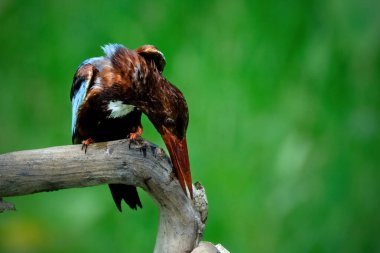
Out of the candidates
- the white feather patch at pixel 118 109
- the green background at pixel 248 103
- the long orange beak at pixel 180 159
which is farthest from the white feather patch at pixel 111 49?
the green background at pixel 248 103

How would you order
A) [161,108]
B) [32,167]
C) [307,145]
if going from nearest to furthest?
[32,167] < [161,108] < [307,145]

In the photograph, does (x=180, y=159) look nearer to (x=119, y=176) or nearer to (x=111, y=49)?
(x=119, y=176)

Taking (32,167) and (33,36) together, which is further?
(33,36)

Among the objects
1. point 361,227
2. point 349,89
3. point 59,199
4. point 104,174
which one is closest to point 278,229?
point 361,227

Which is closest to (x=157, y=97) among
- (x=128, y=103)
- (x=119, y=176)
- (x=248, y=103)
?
(x=128, y=103)

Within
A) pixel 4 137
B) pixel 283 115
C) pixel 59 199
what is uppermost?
pixel 283 115

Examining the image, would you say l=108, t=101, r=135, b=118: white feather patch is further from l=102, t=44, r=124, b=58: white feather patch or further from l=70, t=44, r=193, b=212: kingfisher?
l=102, t=44, r=124, b=58: white feather patch

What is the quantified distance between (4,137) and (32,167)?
1.65m

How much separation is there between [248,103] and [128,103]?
1255mm

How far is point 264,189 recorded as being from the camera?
3.21 m

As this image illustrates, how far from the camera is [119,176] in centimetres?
176

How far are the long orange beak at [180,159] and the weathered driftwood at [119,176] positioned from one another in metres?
0.02

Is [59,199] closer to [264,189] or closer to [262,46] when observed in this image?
[264,189]

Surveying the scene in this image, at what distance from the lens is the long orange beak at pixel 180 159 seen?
1.77 meters
